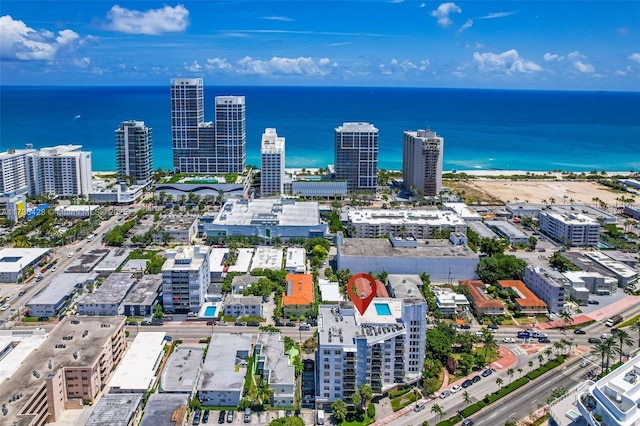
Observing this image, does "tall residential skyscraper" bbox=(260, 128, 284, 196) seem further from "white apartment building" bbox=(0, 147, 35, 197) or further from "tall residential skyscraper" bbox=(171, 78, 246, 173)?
"white apartment building" bbox=(0, 147, 35, 197)

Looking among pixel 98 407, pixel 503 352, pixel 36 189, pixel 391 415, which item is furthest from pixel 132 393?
pixel 36 189

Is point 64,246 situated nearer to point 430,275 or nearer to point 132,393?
point 132,393

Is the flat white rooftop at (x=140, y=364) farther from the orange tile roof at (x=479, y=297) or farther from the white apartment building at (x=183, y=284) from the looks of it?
the orange tile roof at (x=479, y=297)

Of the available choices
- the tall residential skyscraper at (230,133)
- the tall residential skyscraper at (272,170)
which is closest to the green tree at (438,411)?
the tall residential skyscraper at (272,170)

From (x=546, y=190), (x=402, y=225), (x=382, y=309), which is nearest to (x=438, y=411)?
(x=382, y=309)

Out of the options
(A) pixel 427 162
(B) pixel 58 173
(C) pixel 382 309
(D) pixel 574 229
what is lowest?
(C) pixel 382 309

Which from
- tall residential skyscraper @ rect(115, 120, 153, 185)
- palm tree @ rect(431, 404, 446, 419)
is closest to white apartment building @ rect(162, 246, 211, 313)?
palm tree @ rect(431, 404, 446, 419)

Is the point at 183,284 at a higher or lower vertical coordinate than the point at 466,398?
higher

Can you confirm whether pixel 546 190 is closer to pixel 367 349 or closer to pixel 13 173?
pixel 367 349
